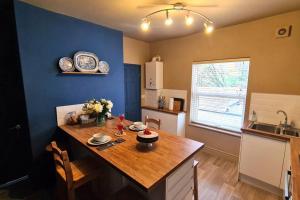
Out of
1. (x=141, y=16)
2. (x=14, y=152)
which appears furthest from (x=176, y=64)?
(x=14, y=152)

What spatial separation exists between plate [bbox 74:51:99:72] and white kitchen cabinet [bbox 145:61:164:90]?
4.72 feet

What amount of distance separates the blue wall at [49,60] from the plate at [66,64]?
7 centimetres

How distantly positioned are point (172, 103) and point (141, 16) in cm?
195

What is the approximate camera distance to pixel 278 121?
2.34m

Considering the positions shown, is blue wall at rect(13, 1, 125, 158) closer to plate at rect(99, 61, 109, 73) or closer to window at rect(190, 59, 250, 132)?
plate at rect(99, 61, 109, 73)

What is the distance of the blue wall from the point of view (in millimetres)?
1970

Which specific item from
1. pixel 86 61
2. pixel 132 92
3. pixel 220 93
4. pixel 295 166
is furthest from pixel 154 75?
pixel 295 166

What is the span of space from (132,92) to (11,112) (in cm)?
222

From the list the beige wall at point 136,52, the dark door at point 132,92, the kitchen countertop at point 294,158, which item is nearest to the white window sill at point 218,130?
the kitchen countertop at point 294,158

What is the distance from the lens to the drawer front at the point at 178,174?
4.10 feet

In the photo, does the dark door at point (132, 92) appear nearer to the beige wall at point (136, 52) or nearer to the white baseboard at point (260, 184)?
the beige wall at point (136, 52)

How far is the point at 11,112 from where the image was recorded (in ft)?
7.24

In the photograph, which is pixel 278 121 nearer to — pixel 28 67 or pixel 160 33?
pixel 160 33

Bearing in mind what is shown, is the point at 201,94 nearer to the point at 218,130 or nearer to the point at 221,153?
the point at 218,130
